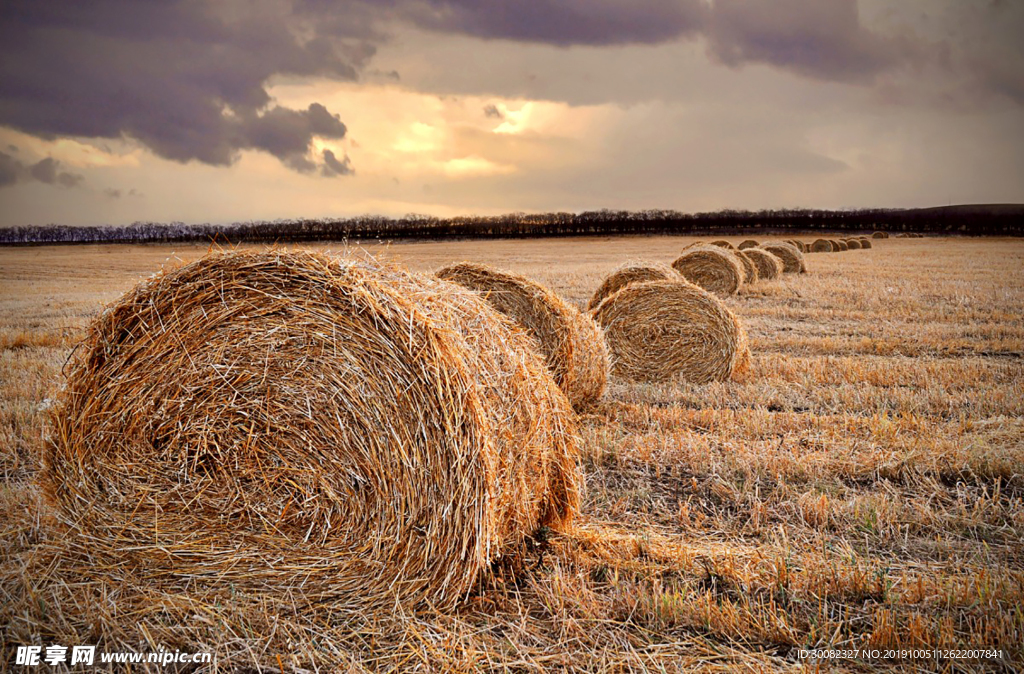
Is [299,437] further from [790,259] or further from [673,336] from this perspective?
[790,259]

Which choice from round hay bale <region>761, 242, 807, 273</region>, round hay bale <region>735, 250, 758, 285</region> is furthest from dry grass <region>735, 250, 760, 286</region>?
round hay bale <region>761, 242, 807, 273</region>

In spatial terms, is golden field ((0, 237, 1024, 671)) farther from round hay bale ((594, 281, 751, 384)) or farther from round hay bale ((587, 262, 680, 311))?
round hay bale ((587, 262, 680, 311))

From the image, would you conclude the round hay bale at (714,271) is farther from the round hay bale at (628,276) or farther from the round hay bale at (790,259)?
the round hay bale at (790,259)

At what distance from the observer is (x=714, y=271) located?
1630cm

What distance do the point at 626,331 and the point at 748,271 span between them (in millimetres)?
11312

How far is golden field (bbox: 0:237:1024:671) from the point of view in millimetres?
2994

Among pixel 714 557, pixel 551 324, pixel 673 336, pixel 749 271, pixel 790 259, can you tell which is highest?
pixel 790 259

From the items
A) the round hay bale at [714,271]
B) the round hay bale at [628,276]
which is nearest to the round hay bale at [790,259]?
the round hay bale at [714,271]

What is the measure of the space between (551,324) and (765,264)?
625 inches

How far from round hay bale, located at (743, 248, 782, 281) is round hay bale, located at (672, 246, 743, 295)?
4264 mm

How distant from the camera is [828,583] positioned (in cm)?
339

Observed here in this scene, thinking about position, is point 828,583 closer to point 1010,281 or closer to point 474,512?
point 474,512

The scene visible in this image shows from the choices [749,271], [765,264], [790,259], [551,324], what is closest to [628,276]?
[551,324]

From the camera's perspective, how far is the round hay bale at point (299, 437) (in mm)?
3344
